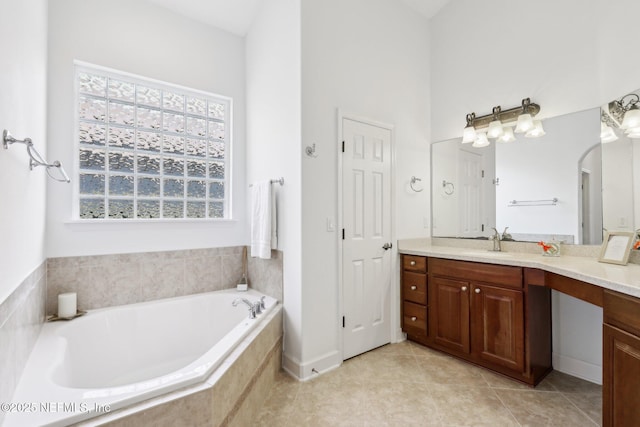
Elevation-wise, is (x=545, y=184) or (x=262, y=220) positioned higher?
(x=545, y=184)

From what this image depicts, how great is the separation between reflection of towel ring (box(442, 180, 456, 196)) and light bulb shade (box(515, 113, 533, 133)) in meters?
0.76

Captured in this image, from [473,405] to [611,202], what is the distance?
5.58ft

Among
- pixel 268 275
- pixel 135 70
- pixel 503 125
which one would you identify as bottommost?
pixel 268 275

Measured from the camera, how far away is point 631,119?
196cm

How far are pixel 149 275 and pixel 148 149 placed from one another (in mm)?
1103

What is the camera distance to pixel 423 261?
8.71 ft

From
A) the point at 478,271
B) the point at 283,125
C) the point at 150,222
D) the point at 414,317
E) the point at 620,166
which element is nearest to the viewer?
the point at 620,166

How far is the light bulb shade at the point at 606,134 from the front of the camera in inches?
81.6

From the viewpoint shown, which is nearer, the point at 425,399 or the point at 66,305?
the point at 425,399

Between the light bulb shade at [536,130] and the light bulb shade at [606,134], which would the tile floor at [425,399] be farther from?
the light bulb shade at [536,130]

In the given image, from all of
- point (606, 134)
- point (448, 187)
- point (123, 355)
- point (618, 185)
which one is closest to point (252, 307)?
point (123, 355)

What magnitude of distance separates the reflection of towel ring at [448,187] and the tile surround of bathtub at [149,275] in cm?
187

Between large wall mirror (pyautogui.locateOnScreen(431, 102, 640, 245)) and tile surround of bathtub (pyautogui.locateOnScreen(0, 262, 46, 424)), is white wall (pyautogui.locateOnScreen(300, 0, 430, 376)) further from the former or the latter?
tile surround of bathtub (pyautogui.locateOnScreen(0, 262, 46, 424))

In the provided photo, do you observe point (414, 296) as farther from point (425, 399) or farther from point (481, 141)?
point (481, 141)
